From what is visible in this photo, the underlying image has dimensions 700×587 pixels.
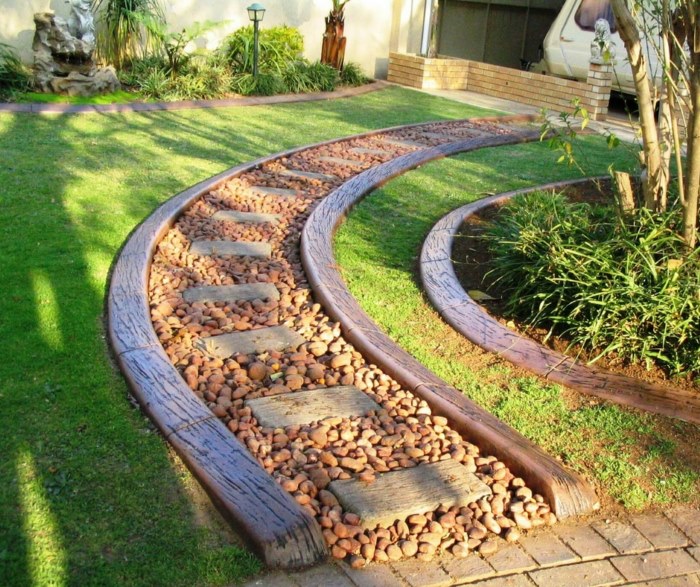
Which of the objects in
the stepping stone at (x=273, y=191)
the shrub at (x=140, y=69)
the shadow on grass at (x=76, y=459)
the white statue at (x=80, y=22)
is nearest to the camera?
the shadow on grass at (x=76, y=459)

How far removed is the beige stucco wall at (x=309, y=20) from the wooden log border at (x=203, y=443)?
26.9 feet

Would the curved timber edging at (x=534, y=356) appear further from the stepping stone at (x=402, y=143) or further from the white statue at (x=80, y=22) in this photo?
the white statue at (x=80, y=22)

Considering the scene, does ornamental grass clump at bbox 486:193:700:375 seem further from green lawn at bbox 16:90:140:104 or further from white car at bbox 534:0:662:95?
white car at bbox 534:0:662:95

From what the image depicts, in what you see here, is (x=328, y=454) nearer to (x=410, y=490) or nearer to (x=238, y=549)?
(x=410, y=490)

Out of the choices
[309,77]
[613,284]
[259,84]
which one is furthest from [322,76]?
[613,284]

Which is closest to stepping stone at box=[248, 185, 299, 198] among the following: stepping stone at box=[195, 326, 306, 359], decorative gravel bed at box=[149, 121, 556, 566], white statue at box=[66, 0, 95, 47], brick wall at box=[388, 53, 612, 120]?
decorative gravel bed at box=[149, 121, 556, 566]

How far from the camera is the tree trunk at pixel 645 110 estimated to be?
438 centimetres

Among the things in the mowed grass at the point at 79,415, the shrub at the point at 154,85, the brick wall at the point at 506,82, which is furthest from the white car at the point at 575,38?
the mowed grass at the point at 79,415

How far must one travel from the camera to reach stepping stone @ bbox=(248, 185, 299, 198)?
21.9ft

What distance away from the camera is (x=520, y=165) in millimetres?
8398

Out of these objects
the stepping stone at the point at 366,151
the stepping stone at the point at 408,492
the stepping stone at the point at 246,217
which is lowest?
the stepping stone at the point at 408,492

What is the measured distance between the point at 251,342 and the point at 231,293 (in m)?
0.65

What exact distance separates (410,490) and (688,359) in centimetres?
178

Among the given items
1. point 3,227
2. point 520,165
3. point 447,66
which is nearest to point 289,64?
point 447,66
